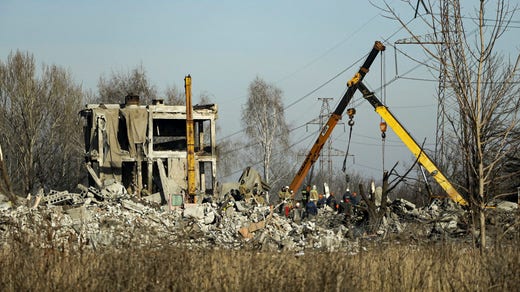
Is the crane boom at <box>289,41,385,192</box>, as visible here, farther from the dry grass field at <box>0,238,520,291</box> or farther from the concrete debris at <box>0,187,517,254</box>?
the dry grass field at <box>0,238,520,291</box>

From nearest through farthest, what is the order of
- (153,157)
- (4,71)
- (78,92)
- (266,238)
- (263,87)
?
(266,238) < (153,157) < (4,71) < (78,92) < (263,87)

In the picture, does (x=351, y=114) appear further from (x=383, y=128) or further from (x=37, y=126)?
(x=37, y=126)

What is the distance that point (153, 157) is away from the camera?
3825cm

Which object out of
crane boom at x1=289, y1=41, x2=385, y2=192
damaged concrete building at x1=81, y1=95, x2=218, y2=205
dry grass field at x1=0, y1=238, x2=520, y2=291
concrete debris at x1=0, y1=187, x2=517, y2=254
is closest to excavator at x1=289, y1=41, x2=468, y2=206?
crane boom at x1=289, y1=41, x2=385, y2=192

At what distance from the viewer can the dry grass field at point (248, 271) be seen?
1002 cm

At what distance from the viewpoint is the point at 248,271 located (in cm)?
1035

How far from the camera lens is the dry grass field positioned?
32.9 feet

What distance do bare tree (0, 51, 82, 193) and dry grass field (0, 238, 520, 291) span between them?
4197 cm

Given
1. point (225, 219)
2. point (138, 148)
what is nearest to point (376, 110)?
point (225, 219)

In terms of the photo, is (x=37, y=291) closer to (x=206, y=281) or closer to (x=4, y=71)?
(x=206, y=281)

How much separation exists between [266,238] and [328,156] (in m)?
46.0

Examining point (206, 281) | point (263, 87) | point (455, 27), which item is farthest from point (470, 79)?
point (263, 87)

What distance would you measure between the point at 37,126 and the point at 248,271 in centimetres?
4574

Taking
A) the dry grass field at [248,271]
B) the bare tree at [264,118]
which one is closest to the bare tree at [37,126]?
the bare tree at [264,118]
